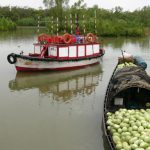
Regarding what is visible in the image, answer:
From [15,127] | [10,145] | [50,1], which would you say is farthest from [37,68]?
[50,1]

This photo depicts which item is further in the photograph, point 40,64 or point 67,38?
point 67,38

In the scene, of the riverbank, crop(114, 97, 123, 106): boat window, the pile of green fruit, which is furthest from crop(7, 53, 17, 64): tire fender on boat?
the riverbank

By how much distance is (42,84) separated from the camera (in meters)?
18.5

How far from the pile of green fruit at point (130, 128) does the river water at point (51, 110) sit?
1.12 m

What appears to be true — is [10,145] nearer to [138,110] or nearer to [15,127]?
[15,127]

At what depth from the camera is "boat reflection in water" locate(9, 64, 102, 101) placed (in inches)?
671

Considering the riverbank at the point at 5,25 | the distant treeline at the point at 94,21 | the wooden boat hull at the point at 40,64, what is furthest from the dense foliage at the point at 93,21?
the wooden boat hull at the point at 40,64

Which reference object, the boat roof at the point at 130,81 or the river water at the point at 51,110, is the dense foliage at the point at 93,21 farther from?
the boat roof at the point at 130,81

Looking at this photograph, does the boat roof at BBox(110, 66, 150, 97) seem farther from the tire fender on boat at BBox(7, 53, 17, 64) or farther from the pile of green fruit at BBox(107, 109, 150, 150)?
the tire fender on boat at BBox(7, 53, 17, 64)

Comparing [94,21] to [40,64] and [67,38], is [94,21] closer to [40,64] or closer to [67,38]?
[67,38]

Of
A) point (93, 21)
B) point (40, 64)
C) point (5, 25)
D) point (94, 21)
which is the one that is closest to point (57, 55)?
point (40, 64)

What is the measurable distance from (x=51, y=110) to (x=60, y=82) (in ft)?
16.9

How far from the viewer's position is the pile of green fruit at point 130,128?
861 cm

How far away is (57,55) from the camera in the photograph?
2116 centimetres
